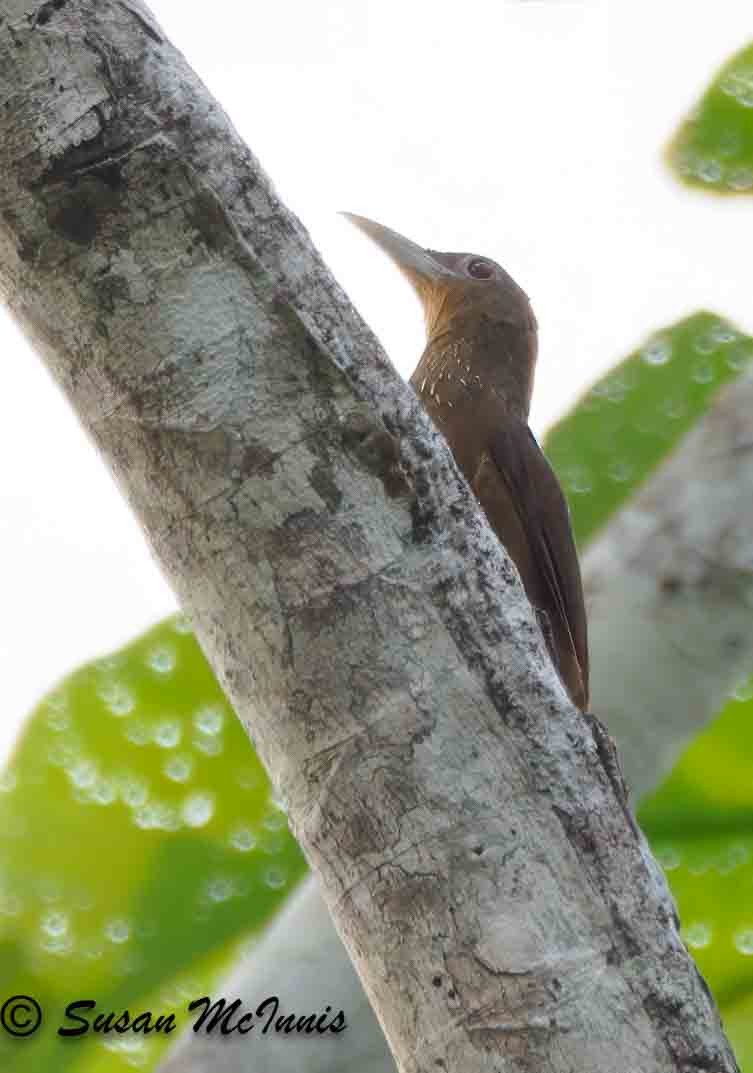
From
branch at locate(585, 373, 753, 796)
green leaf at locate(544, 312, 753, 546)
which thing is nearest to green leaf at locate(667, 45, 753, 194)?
green leaf at locate(544, 312, 753, 546)

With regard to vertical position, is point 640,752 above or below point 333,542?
below

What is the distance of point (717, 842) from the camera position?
2625 millimetres

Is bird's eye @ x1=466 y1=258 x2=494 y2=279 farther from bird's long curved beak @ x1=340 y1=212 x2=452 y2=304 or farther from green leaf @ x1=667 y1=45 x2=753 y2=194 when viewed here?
green leaf @ x1=667 y1=45 x2=753 y2=194

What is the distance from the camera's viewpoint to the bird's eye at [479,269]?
367 cm

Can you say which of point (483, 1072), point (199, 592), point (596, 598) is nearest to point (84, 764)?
point (596, 598)

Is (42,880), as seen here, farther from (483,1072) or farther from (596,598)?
(483,1072)

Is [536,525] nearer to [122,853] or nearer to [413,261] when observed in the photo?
[413,261]

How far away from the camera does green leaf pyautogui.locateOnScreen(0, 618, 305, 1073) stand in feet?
7.94

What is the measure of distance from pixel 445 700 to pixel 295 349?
1.12 feet

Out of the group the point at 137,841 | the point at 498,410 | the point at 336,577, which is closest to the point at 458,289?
the point at 498,410

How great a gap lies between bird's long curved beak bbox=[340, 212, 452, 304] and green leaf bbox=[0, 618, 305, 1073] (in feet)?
4.32

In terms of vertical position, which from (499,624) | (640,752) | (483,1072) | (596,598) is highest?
(499,624)

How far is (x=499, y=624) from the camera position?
1294 mm

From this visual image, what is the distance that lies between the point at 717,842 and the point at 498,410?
3.70ft
